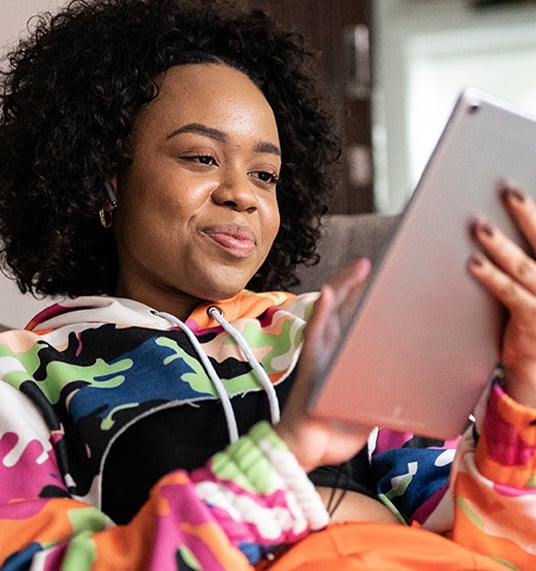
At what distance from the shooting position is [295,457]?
74cm

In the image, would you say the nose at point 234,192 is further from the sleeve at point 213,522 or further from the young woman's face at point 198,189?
the sleeve at point 213,522

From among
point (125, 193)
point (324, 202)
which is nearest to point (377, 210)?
point (324, 202)

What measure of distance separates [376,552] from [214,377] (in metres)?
0.28

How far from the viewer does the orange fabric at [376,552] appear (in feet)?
2.65

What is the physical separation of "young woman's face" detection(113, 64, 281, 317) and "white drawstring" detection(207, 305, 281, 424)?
0.03 meters

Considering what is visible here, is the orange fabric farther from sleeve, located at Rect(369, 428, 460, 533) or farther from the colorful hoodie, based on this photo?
sleeve, located at Rect(369, 428, 460, 533)

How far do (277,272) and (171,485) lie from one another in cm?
72

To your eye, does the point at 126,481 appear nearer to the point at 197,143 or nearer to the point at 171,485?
the point at 171,485

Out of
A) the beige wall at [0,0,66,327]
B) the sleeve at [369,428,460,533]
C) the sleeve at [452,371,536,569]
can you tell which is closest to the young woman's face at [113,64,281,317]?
the sleeve at [369,428,460,533]

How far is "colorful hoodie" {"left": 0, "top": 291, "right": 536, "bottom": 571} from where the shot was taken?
734 millimetres

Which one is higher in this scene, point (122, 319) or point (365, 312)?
point (365, 312)

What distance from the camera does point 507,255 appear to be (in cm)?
72

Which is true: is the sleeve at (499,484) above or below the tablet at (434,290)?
below

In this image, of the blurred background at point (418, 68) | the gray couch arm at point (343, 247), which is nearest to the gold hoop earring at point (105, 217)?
the gray couch arm at point (343, 247)
